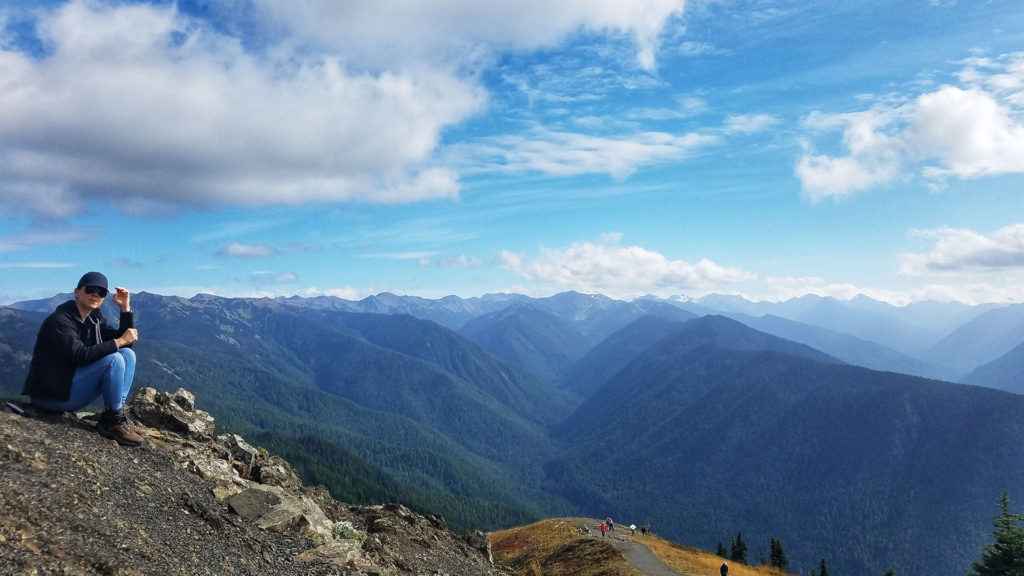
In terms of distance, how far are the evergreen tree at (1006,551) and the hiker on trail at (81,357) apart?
4556 centimetres

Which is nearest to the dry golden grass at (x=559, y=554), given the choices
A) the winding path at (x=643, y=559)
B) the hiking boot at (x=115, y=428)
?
the winding path at (x=643, y=559)

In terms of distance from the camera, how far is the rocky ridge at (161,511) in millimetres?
8523

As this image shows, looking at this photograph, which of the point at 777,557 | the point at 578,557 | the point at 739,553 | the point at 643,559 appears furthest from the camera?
the point at 739,553

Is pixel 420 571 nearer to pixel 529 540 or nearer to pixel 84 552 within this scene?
pixel 84 552

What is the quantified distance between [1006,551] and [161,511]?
4723 cm

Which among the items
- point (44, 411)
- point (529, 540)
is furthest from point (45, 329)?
point (529, 540)

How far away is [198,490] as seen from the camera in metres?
13.5

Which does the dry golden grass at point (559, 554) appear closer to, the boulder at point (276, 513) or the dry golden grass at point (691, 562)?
the dry golden grass at point (691, 562)

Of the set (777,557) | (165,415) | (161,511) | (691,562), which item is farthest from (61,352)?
(777,557)

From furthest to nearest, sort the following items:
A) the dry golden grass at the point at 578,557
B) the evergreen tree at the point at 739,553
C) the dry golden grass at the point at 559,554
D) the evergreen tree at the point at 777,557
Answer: the evergreen tree at the point at 739,553 → the evergreen tree at the point at 777,557 → the dry golden grass at the point at 578,557 → the dry golden grass at the point at 559,554

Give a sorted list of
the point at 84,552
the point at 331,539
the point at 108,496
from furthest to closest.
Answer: the point at 331,539 → the point at 108,496 → the point at 84,552

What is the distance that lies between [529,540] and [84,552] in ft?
166

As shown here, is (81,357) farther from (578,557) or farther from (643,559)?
(643,559)

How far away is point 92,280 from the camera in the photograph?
38.9ft
